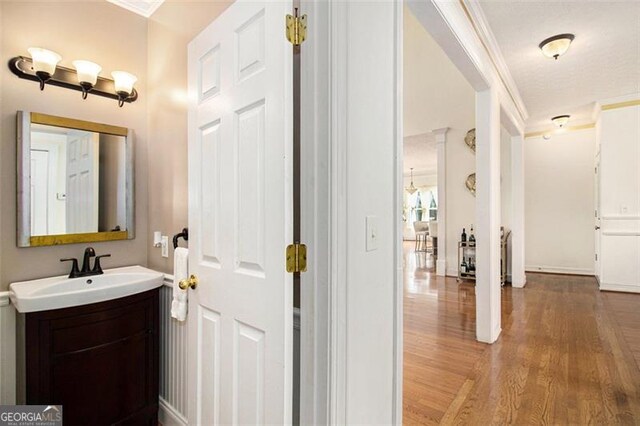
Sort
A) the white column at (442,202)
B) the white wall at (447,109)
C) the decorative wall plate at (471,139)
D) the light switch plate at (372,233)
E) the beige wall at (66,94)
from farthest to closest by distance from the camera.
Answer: the white column at (442,202) < the decorative wall plate at (471,139) < the white wall at (447,109) < the beige wall at (66,94) < the light switch plate at (372,233)

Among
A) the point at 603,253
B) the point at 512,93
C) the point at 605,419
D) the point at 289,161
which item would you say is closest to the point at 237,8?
the point at 289,161

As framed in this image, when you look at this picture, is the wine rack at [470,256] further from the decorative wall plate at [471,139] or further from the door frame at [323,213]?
the door frame at [323,213]

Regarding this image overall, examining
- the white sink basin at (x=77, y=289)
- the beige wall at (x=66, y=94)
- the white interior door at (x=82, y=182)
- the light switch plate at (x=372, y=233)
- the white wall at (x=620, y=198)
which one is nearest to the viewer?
the light switch plate at (x=372, y=233)

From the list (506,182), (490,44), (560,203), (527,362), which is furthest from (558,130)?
(527,362)

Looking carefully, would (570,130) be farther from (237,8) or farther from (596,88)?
(237,8)

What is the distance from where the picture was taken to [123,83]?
2.03 meters

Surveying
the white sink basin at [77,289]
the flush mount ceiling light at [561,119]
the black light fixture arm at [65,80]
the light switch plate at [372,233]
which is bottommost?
the white sink basin at [77,289]

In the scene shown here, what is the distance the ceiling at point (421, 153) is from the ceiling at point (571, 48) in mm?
2369

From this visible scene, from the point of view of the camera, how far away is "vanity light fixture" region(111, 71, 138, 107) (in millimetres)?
2021

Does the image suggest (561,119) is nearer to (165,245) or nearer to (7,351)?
(165,245)

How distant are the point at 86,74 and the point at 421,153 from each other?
8.09 meters

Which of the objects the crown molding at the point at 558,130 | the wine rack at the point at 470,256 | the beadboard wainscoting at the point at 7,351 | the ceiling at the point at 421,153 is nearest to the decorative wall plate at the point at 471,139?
the ceiling at the point at 421,153

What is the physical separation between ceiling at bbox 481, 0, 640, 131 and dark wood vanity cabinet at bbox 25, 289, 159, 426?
330cm

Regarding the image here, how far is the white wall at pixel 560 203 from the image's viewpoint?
5914 millimetres
